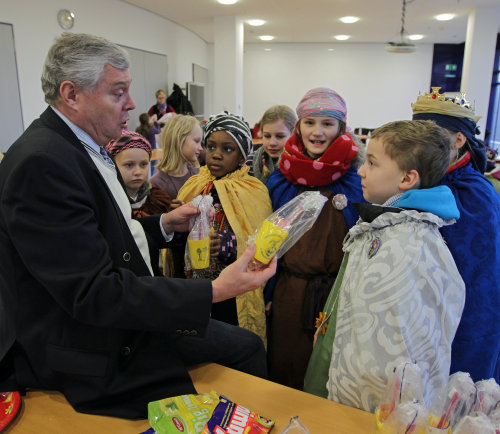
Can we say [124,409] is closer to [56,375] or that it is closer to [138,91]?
[56,375]

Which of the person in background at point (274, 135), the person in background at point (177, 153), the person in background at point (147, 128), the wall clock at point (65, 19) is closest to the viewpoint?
the person in background at point (177, 153)

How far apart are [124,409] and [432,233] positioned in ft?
3.85

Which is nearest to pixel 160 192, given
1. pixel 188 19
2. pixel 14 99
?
pixel 14 99

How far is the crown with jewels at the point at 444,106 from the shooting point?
1806 mm

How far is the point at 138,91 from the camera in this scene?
8.79m

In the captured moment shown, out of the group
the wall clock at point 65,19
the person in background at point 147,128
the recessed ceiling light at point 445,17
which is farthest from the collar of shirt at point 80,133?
the recessed ceiling light at point 445,17

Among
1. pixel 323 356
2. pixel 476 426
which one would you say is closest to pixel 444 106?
pixel 323 356

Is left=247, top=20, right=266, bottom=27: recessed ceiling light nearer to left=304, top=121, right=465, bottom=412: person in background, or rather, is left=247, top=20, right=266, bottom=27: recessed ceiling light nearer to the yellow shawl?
the yellow shawl

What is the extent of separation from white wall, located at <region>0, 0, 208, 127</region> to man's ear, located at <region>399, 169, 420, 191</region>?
620cm

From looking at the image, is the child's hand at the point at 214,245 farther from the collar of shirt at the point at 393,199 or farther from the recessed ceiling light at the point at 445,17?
the recessed ceiling light at the point at 445,17

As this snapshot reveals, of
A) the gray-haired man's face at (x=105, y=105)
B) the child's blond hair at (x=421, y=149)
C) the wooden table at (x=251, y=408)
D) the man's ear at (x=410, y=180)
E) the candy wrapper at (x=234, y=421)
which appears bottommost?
the wooden table at (x=251, y=408)

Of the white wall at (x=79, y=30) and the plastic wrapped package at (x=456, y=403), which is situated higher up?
the white wall at (x=79, y=30)

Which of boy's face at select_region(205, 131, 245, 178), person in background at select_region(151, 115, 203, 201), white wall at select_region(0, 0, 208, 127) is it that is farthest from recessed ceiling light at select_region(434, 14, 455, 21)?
boy's face at select_region(205, 131, 245, 178)

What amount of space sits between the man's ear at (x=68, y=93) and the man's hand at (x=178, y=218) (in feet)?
2.41
